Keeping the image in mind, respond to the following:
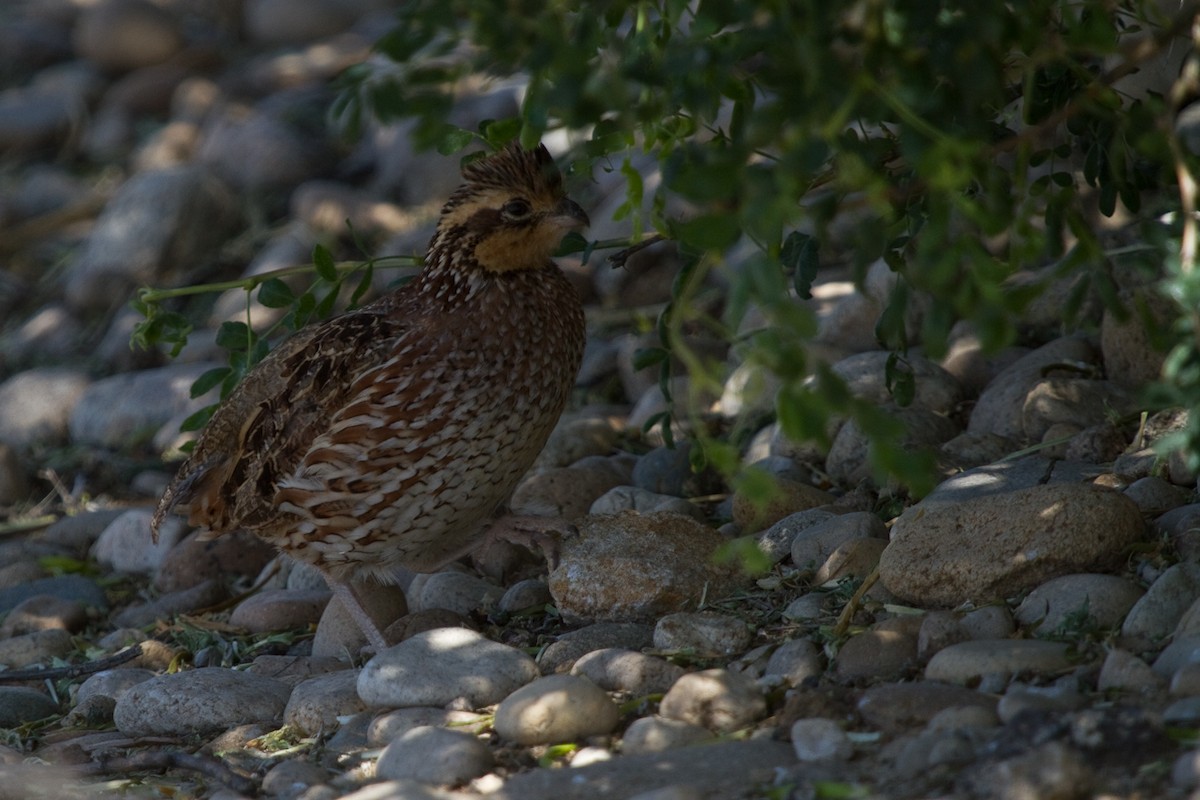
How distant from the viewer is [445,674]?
15.4 feet

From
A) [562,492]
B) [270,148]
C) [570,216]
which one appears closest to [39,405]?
[270,148]

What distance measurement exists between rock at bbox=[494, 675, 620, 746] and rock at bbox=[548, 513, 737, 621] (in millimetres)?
912

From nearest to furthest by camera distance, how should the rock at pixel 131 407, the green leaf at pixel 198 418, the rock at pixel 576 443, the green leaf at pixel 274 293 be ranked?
the green leaf at pixel 274 293 < the green leaf at pixel 198 418 < the rock at pixel 576 443 < the rock at pixel 131 407

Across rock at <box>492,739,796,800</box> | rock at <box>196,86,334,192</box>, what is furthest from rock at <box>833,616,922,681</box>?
rock at <box>196,86,334,192</box>

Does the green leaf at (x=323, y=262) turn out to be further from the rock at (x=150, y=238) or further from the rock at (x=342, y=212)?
the rock at (x=150, y=238)

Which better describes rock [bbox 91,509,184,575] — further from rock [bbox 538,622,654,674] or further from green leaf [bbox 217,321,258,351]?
rock [bbox 538,622,654,674]

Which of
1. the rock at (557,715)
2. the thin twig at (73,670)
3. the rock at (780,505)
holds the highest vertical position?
the rock at (557,715)

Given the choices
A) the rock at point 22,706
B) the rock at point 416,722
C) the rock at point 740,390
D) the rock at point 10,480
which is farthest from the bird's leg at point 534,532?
the rock at point 10,480

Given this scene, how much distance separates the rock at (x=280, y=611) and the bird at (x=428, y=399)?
1.53 ft

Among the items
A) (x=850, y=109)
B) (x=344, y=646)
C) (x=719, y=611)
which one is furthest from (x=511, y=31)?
(x=344, y=646)

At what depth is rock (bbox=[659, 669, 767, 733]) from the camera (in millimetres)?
4141

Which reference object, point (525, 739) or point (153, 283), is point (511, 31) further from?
point (153, 283)

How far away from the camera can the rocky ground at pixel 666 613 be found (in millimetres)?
3834

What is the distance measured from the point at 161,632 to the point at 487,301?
83.2 inches
